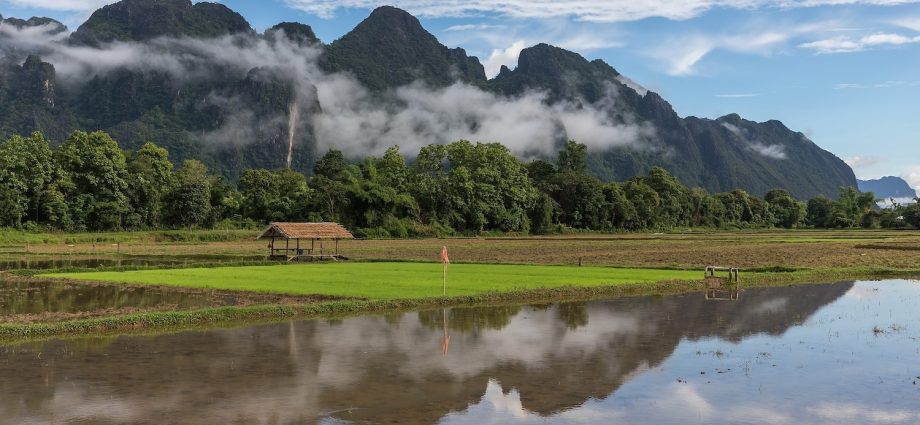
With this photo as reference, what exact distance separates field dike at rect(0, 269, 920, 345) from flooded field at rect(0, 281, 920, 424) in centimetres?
95

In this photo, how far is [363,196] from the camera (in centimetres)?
6619

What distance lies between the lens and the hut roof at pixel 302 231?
37.6 meters

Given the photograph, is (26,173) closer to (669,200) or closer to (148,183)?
(148,183)

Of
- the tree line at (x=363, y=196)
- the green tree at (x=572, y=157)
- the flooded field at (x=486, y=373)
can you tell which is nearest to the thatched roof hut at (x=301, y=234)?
the flooded field at (x=486, y=373)

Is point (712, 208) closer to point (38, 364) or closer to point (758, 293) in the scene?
point (758, 293)

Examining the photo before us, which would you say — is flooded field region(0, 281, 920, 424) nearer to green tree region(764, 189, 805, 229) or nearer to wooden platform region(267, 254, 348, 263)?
wooden platform region(267, 254, 348, 263)

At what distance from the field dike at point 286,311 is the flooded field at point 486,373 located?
0.95 m

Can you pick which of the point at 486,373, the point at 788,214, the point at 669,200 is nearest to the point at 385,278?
the point at 486,373

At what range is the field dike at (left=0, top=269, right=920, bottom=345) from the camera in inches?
552

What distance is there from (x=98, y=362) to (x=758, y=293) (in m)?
18.4

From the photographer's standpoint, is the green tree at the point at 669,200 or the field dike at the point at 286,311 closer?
the field dike at the point at 286,311

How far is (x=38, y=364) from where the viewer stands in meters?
10.9

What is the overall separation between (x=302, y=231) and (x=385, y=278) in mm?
14083

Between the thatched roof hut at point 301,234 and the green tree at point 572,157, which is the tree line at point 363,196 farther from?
the thatched roof hut at point 301,234
